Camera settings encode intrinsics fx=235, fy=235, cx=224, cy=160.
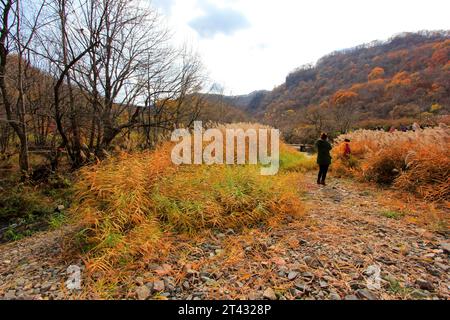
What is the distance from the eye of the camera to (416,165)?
487cm

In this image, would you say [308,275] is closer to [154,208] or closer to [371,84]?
[154,208]

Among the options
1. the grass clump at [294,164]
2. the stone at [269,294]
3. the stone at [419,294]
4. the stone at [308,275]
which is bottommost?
the stone at [269,294]

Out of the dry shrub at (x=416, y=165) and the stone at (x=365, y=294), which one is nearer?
the stone at (x=365, y=294)

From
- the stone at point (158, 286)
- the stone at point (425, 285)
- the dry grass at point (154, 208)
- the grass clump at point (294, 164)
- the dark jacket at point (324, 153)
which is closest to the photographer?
the stone at point (425, 285)

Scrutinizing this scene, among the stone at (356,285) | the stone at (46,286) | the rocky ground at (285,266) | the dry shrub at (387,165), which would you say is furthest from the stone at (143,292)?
the dry shrub at (387,165)

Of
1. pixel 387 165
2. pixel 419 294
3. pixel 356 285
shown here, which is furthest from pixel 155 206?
pixel 387 165

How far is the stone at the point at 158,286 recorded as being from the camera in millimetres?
2015

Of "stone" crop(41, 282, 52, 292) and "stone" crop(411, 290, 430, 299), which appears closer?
"stone" crop(411, 290, 430, 299)

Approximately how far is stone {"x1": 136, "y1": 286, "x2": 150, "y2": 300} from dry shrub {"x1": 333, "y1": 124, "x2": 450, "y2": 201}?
495 centimetres

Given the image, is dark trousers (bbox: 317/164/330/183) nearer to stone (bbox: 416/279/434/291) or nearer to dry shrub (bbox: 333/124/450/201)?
dry shrub (bbox: 333/124/450/201)

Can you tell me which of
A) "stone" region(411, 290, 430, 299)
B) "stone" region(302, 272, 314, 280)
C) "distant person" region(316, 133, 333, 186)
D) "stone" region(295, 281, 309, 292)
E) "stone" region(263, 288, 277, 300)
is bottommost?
"stone" region(263, 288, 277, 300)

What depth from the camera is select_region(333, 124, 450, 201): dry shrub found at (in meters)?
4.48

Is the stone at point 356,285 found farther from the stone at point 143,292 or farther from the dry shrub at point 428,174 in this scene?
the dry shrub at point 428,174

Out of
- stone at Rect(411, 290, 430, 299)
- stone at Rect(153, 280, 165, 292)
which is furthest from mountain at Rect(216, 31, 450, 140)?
stone at Rect(153, 280, 165, 292)
